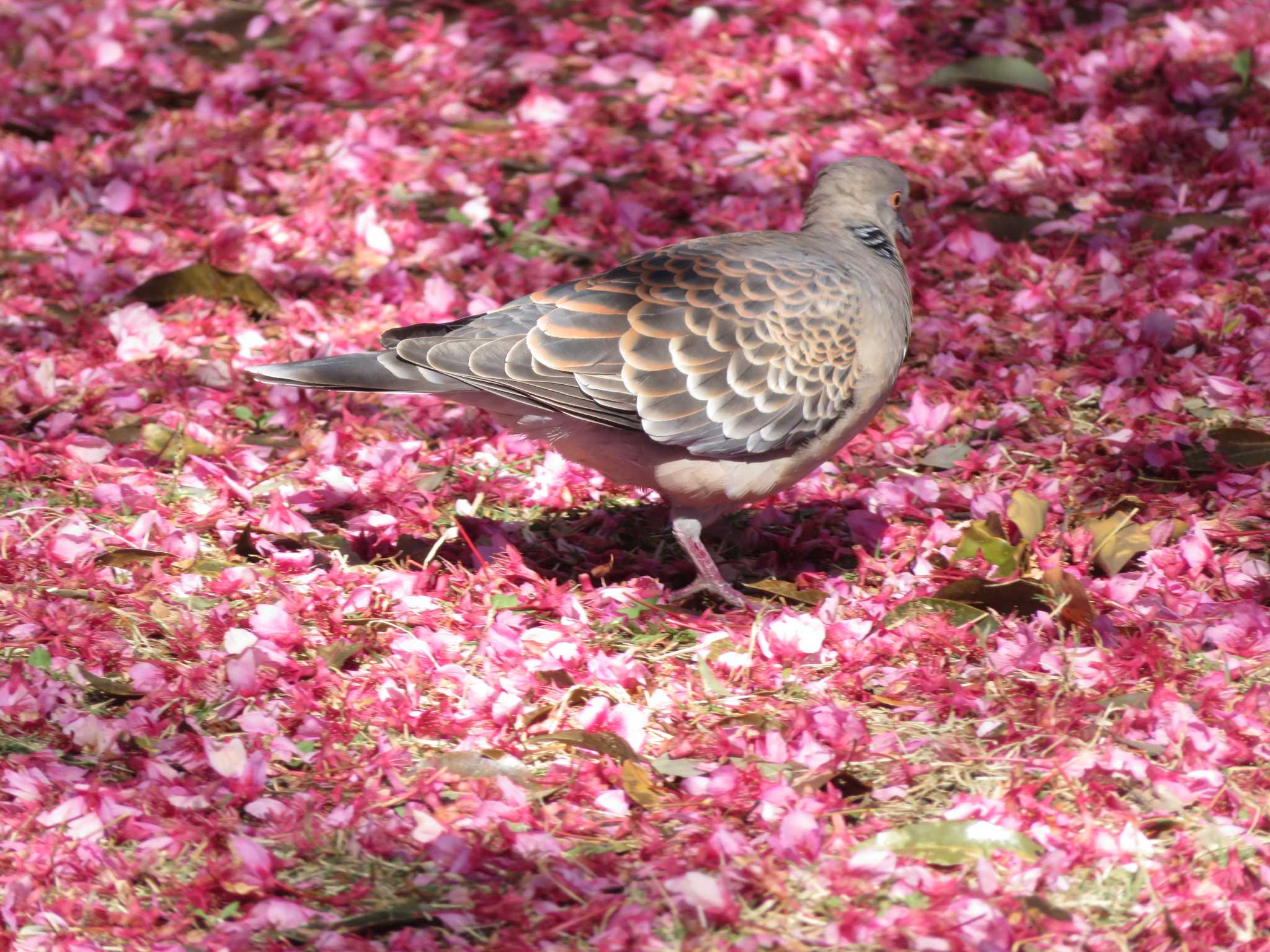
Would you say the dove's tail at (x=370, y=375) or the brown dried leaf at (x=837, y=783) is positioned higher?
the dove's tail at (x=370, y=375)

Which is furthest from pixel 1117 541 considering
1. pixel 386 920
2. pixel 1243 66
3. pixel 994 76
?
pixel 1243 66

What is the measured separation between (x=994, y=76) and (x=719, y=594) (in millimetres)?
3766

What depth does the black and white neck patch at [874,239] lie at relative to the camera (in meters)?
4.72

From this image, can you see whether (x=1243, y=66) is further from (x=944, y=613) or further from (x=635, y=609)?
(x=635, y=609)

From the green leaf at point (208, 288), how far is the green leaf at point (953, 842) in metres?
3.61

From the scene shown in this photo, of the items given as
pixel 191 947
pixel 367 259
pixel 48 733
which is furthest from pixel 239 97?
pixel 191 947

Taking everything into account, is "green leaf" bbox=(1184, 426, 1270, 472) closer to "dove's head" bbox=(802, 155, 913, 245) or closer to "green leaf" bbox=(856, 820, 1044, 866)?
"dove's head" bbox=(802, 155, 913, 245)

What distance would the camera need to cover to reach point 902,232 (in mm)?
4938

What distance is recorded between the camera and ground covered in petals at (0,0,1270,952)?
3.14 m

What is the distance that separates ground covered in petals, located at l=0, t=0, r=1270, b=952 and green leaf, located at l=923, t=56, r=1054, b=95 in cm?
8

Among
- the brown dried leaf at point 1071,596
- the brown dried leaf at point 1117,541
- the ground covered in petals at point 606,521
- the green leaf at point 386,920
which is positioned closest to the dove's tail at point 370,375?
the ground covered in petals at point 606,521

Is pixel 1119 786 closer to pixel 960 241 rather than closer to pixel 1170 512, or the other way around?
pixel 1170 512

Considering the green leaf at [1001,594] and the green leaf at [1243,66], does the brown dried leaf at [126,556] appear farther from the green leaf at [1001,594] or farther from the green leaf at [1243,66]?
the green leaf at [1243,66]

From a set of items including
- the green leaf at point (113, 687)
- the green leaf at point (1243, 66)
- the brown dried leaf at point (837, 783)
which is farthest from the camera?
the green leaf at point (1243, 66)
